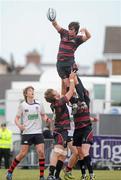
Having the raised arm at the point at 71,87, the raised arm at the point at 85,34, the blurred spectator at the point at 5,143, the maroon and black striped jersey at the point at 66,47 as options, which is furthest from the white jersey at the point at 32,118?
the blurred spectator at the point at 5,143

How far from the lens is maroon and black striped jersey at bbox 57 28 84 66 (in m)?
17.9

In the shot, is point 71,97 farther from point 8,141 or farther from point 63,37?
point 8,141

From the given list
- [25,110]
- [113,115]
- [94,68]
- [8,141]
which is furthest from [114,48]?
[94,68]

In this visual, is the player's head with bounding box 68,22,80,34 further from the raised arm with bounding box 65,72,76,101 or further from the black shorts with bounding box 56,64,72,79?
the raised arm with bounding box 65,72,76,101

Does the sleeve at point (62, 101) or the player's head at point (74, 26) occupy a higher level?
the player's head at point (74, 26)

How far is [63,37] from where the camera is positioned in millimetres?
17953

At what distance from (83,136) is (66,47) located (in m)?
1.81

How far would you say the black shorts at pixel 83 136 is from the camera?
58.7 ft

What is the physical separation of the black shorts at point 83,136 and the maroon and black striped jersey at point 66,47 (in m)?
1.36

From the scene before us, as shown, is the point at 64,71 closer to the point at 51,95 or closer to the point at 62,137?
the point at 51,95

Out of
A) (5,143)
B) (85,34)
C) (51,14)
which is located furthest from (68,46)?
(5,143)

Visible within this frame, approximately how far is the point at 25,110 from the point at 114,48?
47.2 meters

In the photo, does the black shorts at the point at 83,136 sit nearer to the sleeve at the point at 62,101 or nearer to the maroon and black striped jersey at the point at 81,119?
the maroon and black striped jersey at the point at 81,119

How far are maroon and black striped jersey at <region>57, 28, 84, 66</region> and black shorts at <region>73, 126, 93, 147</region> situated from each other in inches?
53.6
